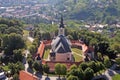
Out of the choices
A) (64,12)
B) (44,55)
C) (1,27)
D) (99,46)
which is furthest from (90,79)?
(64,12)

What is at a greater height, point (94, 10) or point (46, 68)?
point (46, 68)

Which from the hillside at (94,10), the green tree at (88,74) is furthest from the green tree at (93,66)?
the hillside at (94,10)

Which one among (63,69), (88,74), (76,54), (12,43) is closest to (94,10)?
(76,54)

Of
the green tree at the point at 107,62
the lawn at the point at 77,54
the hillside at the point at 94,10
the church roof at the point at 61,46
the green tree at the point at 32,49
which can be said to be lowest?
the hillside at the point at 94,10

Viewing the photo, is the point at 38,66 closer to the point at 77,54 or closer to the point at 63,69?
the point at 63,69

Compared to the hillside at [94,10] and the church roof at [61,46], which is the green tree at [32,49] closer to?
the church roof at [61,46]

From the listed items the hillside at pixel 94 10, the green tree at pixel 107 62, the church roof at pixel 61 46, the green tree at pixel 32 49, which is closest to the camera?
the green tree at pixel 107 62

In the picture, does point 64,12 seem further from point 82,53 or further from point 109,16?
point 82,53

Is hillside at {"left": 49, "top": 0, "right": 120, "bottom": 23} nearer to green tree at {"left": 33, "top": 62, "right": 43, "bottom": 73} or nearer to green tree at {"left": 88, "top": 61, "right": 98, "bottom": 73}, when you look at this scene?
green tree at {"left": 88, "top": 61, "right": 98, "bottom": 73}

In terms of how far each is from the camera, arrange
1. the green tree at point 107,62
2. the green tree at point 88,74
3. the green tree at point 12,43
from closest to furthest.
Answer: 1. the green tree at point 88,74
2. the green tree at point 107,62
3. the green tree at point 12,43

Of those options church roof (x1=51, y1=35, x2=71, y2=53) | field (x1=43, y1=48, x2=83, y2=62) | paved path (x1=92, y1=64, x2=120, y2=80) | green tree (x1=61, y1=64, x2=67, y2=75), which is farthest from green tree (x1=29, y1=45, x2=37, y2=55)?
paved path (x1=92, y1=64, x2=120, y2=80)

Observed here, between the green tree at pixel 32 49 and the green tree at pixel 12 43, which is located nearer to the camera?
the green tree at pixel 32 49
